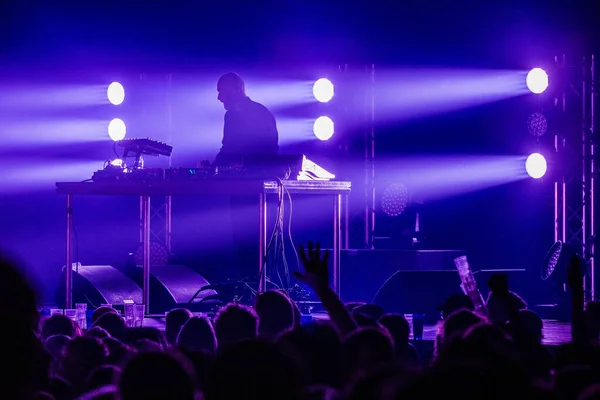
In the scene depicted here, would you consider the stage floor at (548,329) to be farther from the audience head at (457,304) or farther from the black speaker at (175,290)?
the audience head at (457,304)

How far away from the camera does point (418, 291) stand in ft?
30.2

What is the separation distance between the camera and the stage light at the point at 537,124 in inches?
467

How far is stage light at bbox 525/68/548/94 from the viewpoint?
11.7m

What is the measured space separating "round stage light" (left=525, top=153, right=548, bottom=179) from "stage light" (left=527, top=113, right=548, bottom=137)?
28 cm

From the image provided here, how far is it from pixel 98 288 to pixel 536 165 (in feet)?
18.7

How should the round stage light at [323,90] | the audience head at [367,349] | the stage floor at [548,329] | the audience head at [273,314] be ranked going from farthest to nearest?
the round stage light at [323,90], the stage floor at [548,329], the audience head at [273,314], the audience head at [367,349]

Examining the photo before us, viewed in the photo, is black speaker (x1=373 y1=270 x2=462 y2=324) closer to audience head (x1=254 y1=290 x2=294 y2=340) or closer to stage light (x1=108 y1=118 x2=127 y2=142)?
audience head (x1=254 y1=290 x2=294 y2=340)

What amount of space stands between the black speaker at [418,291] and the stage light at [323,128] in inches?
178

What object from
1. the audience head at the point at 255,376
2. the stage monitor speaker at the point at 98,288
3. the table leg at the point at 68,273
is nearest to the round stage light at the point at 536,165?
the stage monitor speaker at the point at 98,288

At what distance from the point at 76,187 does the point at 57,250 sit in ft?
13.4

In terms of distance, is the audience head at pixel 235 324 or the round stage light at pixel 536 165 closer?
the audience head at pixel 235 324

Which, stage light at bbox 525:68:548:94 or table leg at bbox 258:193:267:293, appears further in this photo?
stage light at bbox 525:68:548:94

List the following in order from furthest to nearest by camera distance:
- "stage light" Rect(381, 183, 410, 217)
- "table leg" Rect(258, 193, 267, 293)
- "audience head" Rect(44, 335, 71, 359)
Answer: "stage light" Rect(381, 183, 410, 217), "table leg" Rect(258, 193, 267, 293), "audience head" Rect(44, 335, 71, 359)

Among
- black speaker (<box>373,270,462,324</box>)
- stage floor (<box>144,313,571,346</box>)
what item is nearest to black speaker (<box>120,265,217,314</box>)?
stage floor (<box>144,313,571,346</box>)
